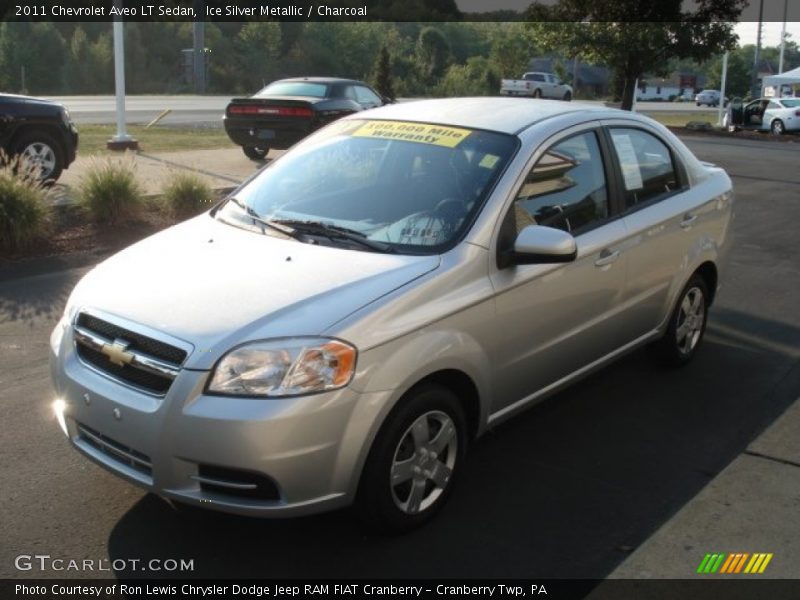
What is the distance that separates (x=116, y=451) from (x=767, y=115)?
34158 mm

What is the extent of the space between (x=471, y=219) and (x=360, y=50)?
68.6 metres

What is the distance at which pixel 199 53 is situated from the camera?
159ft


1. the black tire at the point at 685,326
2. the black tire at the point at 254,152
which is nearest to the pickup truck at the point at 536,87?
the black tire at the point at 254,152

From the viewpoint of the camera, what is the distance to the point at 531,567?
364 centimetres

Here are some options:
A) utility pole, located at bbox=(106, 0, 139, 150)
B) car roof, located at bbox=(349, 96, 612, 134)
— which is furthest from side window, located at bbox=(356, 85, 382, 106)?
car roof, located at bbox=(349, 96, 612, 134)

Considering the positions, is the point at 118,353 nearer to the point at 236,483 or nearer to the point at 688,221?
the point at 236,483

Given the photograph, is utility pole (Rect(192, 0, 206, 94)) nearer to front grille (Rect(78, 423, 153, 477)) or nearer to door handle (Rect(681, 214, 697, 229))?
door handle (Rect(681, 214, 697, 229))

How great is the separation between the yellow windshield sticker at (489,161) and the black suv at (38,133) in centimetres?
857

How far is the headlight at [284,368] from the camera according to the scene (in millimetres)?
3383

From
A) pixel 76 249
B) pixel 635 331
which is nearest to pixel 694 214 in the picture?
pixel 635 331

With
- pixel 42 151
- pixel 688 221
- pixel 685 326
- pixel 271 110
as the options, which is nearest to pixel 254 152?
pixel 271 110

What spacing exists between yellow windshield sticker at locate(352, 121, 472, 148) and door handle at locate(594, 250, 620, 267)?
95cm

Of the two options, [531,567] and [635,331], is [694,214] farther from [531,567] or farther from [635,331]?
[531,567]

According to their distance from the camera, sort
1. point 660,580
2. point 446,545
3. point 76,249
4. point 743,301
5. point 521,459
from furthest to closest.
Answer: point 76,249 < point 743,301 < point 521,459 < point 446,545 < point 660,580
